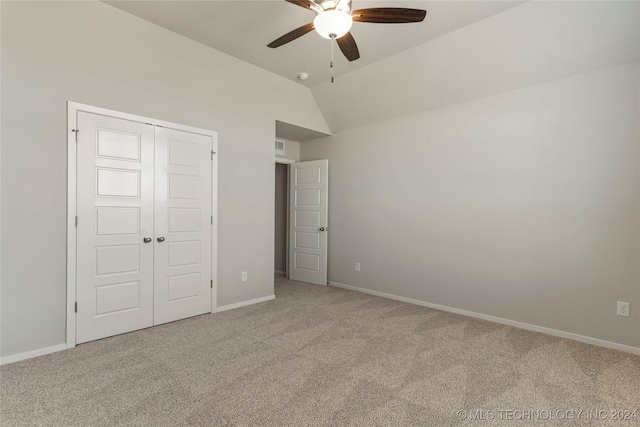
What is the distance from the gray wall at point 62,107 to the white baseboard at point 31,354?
1.5 inches

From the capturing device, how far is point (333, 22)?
2098 millimetres

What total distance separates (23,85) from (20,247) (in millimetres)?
1355

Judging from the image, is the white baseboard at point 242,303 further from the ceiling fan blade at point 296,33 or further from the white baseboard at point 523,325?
the ceiling fan blade at point 296,33

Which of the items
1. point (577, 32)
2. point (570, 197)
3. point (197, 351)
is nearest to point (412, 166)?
point (570, 197)

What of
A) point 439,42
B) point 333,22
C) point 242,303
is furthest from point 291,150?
point 333,22

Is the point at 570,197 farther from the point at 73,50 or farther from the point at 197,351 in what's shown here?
the point at 73,50

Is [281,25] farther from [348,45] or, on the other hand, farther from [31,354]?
[31,354]

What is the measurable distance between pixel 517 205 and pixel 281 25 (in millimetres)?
3259

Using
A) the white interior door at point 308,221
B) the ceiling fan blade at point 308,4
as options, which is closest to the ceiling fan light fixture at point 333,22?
the ceiling fan blade at point 308,4

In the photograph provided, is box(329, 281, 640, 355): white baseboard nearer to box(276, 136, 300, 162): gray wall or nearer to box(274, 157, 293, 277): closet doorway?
box(274, 157, 293, 277): closet doorway

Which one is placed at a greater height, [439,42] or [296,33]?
[439,42]

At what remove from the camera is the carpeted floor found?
6.35ft

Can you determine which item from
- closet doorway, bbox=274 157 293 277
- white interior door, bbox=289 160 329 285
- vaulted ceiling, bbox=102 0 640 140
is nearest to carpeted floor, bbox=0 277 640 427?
white interior door, bbox=289 160 329 285

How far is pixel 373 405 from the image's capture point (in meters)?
2.04
